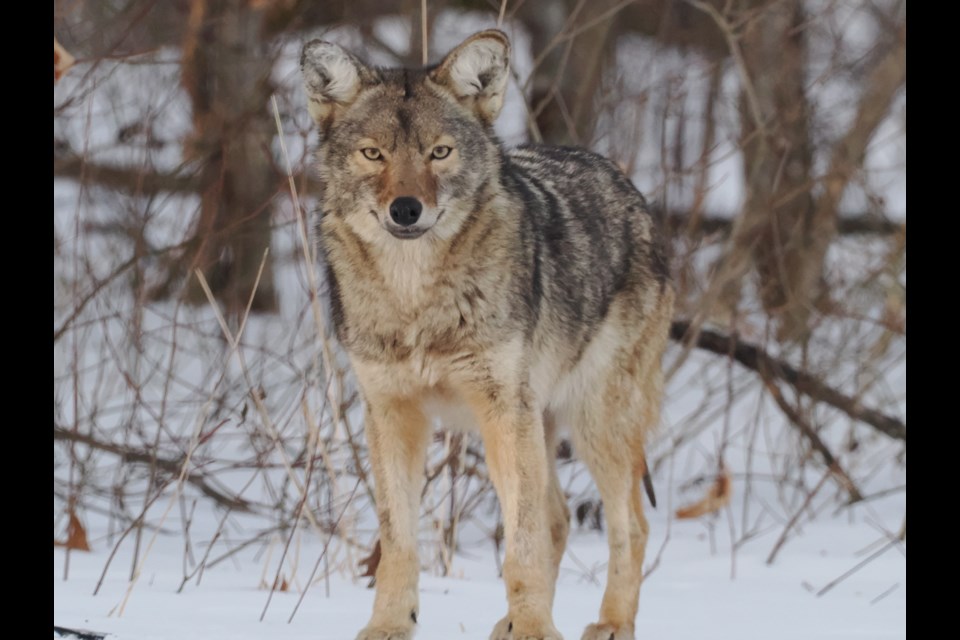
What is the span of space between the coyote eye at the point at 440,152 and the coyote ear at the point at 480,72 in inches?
14.0

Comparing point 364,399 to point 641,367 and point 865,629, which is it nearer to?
point 641,367

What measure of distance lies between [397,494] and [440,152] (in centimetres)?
132

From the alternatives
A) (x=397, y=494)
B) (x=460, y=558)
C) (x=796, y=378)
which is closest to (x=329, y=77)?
(x=397, y=494)

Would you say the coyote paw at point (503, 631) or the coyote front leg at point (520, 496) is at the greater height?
the coyote front leg at point (520, 496)

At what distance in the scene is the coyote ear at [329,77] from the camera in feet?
16.9

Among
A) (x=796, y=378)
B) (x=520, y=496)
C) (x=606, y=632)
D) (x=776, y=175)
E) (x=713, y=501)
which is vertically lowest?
(x=606, y=632)

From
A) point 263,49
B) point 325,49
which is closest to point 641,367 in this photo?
point 325,49

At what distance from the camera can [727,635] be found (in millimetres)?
5863

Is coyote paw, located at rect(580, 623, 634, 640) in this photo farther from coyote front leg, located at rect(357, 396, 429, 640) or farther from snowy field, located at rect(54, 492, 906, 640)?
coyote front leg, located at rect(357, 396, 429, 640)

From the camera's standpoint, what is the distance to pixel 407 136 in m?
4.88

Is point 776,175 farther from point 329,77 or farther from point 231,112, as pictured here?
point 231,112

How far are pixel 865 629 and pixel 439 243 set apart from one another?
2745 millimetres

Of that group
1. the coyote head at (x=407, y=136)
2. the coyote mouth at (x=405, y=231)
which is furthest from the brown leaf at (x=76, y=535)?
the coyote mouth at (x=405, y=231)

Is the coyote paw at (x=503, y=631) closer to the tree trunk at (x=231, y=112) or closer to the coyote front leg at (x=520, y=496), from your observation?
the coyote front leg at (x=520, y=496)
